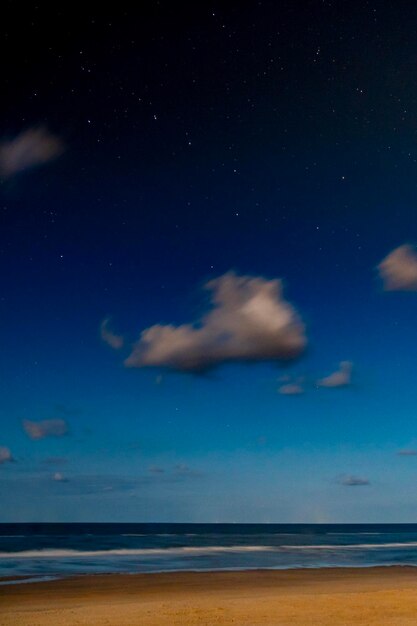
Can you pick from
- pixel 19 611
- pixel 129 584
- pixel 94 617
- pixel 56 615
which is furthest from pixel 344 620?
pixel 129 584

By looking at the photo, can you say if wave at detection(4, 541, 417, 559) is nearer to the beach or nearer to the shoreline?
the shoreline

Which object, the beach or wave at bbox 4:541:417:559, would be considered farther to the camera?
wave at bbox 4:541:417:559

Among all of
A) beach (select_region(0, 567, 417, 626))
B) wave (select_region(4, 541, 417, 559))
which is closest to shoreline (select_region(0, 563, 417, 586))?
beach (select_region(0, 567, 417, 626))

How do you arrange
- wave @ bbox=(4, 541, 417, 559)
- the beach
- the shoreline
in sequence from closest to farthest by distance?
the beach, the shoreline, wave @ bbox=(4, 541, 417, 559)

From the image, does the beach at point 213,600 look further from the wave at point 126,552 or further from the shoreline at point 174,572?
the wave at point 126,552

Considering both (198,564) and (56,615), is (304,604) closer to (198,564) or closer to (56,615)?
(56,615)

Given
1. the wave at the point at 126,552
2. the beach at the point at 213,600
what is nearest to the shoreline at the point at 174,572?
the beach at the point at 213,600

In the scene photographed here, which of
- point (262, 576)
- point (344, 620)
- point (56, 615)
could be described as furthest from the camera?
point (262, 576)

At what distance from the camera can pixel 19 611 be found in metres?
15.3

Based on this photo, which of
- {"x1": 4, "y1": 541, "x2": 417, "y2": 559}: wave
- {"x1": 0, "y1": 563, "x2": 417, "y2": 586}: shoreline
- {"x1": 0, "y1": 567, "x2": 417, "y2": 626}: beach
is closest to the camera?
{"x1": 0, "y1": 567, "x2": 417, "y2": 626}: beach

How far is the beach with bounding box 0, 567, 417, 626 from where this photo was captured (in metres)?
13.9

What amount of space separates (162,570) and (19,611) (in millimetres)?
12655

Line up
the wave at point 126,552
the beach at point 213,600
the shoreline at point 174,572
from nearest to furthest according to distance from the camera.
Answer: the beach at point 213,600 → the shoreline at point 174,572 → the wave at point 126,552

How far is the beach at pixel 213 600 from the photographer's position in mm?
13852
